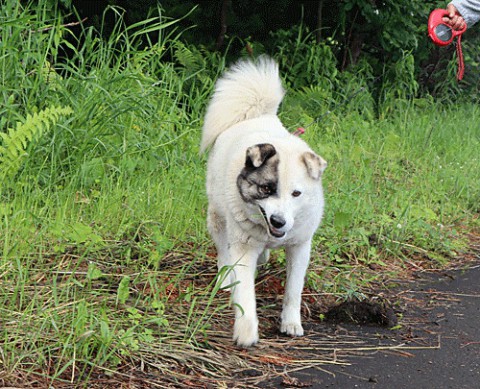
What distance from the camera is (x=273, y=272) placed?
513 cm

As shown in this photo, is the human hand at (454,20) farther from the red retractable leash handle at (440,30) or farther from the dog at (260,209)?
the dog at (260,209)

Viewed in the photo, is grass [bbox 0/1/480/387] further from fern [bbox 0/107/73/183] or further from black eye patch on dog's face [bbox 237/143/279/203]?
black eye patch on dog's face [bbox 237/143/279/203]

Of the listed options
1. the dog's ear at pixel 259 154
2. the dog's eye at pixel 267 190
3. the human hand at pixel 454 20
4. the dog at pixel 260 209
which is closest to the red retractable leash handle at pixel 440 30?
the human hand at pixel 454 20

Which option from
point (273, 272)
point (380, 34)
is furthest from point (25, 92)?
point (380, 34)

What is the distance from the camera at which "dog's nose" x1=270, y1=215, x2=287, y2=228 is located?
4004 millimetres

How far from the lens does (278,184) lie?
4.13 meters

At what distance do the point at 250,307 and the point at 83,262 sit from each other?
104 cm

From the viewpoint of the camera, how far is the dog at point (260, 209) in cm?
411

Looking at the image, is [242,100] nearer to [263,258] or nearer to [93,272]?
[263,258]

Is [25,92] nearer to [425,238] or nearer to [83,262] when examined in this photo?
[83,262]

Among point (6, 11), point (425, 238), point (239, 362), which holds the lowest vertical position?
point (425, 238)

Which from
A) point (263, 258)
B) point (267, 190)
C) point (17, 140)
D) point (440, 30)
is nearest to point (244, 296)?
point (267, 190)

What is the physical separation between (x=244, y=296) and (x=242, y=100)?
1.48 metres

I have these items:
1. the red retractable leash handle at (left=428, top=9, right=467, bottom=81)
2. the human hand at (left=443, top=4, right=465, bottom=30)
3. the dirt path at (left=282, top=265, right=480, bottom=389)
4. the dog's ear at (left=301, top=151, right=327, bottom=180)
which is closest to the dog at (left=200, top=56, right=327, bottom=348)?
the dog's ear at (left=301, top=151, right=327, bottom=180)
